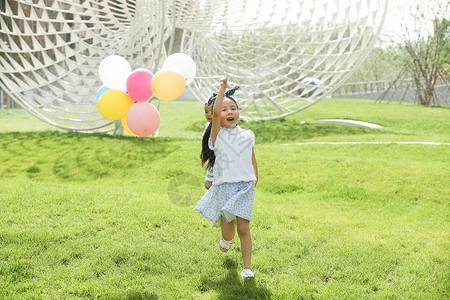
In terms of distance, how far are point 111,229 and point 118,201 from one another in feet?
3.36

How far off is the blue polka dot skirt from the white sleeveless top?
0.21 ft

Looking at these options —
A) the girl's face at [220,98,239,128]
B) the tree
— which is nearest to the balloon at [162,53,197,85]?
the girl's face at [220,98,239,128]

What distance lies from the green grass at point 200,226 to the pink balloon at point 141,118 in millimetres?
1024

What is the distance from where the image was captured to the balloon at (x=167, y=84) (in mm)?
3824

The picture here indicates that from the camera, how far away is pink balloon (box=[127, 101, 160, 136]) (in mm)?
3908

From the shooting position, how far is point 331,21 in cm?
1062

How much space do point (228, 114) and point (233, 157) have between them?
1.07ft

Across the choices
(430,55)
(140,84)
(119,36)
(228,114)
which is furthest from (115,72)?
(430,55)

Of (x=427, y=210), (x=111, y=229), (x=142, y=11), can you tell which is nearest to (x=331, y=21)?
(x=142, y=11)

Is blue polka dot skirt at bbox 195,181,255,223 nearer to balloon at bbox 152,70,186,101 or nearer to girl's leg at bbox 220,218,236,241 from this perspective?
girl's leg at bbox 220,218,236,241

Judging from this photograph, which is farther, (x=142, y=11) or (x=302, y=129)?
(x=302, y=129)

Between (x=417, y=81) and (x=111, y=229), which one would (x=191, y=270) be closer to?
(x=111, y=229)

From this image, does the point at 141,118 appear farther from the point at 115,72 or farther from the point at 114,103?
the point at 115,72

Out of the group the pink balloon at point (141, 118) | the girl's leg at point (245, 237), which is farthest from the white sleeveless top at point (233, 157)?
the pink balloon at point (141, 118)
